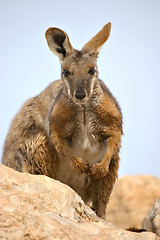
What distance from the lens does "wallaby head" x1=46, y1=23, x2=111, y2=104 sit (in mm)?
5662

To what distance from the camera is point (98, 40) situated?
6227mm

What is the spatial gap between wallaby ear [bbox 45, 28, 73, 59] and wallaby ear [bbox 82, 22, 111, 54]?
0.80 feet

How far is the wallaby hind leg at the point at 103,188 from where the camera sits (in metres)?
6.27

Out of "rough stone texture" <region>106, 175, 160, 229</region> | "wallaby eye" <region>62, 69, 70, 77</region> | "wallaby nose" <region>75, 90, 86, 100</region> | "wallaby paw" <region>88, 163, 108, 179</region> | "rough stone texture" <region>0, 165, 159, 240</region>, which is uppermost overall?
"wallaby eye" <region>62, 69, 70, 77</region>

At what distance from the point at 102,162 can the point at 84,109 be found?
0.73 meters

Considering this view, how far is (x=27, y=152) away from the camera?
650cm

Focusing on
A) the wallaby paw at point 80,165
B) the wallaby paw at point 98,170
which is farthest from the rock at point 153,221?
the wallaby paw at point 80,165

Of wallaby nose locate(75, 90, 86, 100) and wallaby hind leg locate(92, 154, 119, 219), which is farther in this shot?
wallaby hind leg locate(92, 154, 119, 219)

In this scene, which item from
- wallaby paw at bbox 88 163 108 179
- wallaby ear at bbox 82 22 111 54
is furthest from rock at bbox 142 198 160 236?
wallaby ear at bbox 82 22 111 54

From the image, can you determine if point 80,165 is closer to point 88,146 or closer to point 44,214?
point 88,146

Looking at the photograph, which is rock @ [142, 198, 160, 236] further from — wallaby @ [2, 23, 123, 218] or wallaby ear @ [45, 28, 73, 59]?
wallaby ear @ [45, 28, 73, 59]

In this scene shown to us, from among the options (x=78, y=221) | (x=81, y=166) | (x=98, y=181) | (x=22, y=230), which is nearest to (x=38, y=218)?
(x=22, y=230)

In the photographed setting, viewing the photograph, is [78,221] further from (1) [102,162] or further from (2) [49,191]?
(1) [102,162]

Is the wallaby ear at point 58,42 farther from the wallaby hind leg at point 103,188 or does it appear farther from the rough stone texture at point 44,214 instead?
the rough stone texture at point 44,214
